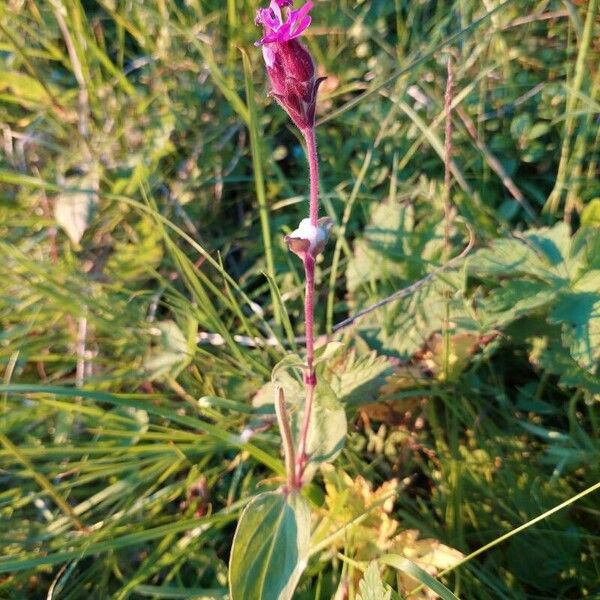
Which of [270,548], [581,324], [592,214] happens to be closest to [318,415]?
[270,548]

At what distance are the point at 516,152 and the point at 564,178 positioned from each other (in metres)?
0.19

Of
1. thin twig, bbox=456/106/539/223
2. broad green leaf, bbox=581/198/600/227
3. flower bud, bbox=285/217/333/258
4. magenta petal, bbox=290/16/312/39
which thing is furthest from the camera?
thin twig, bbox=456/106/539/223

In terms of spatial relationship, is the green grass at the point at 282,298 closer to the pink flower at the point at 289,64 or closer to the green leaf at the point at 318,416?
the green leaf at the point at 318,416

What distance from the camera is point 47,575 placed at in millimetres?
1271

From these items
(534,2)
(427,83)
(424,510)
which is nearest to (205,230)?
(427,83)

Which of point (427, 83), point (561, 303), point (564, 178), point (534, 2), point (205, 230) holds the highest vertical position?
point (534, 2)

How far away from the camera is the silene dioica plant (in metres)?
0.83

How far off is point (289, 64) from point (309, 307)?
1.14 ft

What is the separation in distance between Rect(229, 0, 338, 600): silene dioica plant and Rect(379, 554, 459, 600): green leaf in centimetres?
16

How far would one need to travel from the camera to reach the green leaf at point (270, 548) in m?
0.97

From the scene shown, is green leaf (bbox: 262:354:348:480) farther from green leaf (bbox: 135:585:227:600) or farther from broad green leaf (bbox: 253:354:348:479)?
green leaf (bbox: 135:585:227:600)

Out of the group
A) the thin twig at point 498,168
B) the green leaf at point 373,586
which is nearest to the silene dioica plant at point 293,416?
the green leaf at point 373,586

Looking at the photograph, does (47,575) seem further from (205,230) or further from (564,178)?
(564,178)

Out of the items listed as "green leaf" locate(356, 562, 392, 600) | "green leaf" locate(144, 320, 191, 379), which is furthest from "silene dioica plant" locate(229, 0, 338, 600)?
"green leaf" locate(144, 320, 191, 379)
